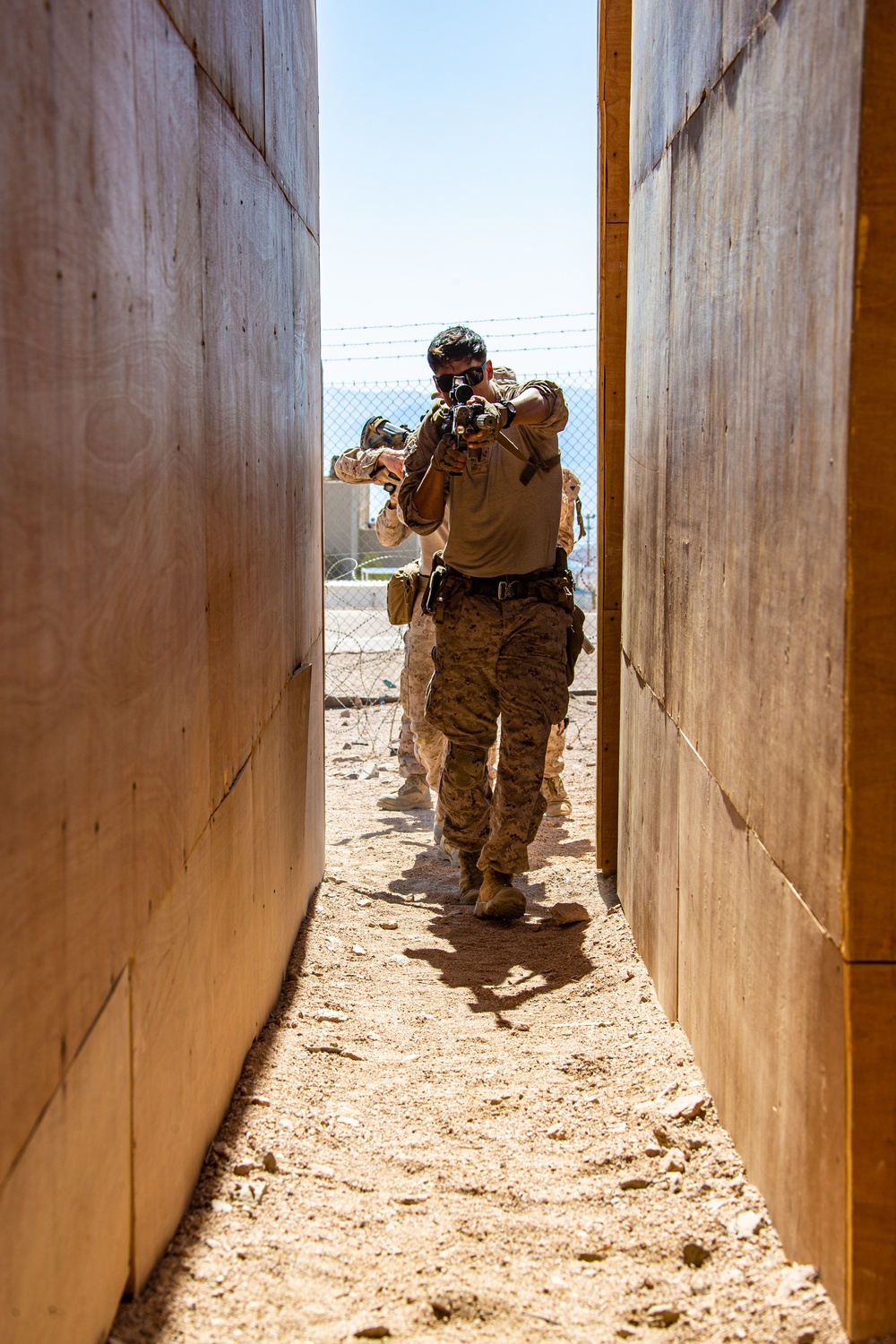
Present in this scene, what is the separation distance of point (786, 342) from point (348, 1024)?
7.44 ft

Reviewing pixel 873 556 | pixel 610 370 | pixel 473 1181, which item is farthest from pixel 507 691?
pixel 873 556

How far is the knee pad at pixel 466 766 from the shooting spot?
4844mm

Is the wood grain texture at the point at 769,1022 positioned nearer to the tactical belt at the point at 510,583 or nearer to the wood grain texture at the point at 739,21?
the wood grain texture at the point at 739,21

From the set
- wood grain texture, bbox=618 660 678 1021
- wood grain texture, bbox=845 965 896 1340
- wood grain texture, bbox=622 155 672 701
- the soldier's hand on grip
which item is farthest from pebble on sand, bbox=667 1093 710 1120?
the soldier's hand on grip

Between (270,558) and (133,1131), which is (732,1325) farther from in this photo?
(270,558)

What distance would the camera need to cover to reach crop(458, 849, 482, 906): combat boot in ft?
16.2

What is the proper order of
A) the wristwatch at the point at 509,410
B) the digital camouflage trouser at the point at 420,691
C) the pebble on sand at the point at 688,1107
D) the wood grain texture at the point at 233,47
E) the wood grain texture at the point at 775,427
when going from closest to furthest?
the wood grain texture at the point at 775,427
the wood grain texture at the point at 233,47
the pebble on sand at the point at 688,1107
the wristwatch at the point at 509,410
the digital camouflage trouser at the point at 420,691

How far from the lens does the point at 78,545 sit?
1.48 metres

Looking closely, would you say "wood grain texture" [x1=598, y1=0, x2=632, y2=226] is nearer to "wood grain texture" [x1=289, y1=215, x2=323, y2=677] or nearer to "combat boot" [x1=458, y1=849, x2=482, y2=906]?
"wood grain texture" [x1=289, y1=215, x2=323, y2=677]

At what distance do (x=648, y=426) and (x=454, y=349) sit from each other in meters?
0.92

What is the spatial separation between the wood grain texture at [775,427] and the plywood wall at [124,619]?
994 mm

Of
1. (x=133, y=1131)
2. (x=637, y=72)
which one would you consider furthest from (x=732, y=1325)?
(x=637, y=72)

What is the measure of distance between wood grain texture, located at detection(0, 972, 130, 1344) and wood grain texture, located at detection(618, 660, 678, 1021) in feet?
5.81

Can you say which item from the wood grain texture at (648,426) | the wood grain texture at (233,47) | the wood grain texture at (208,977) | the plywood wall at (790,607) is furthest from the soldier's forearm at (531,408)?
the wood grain texture at (233,47)
